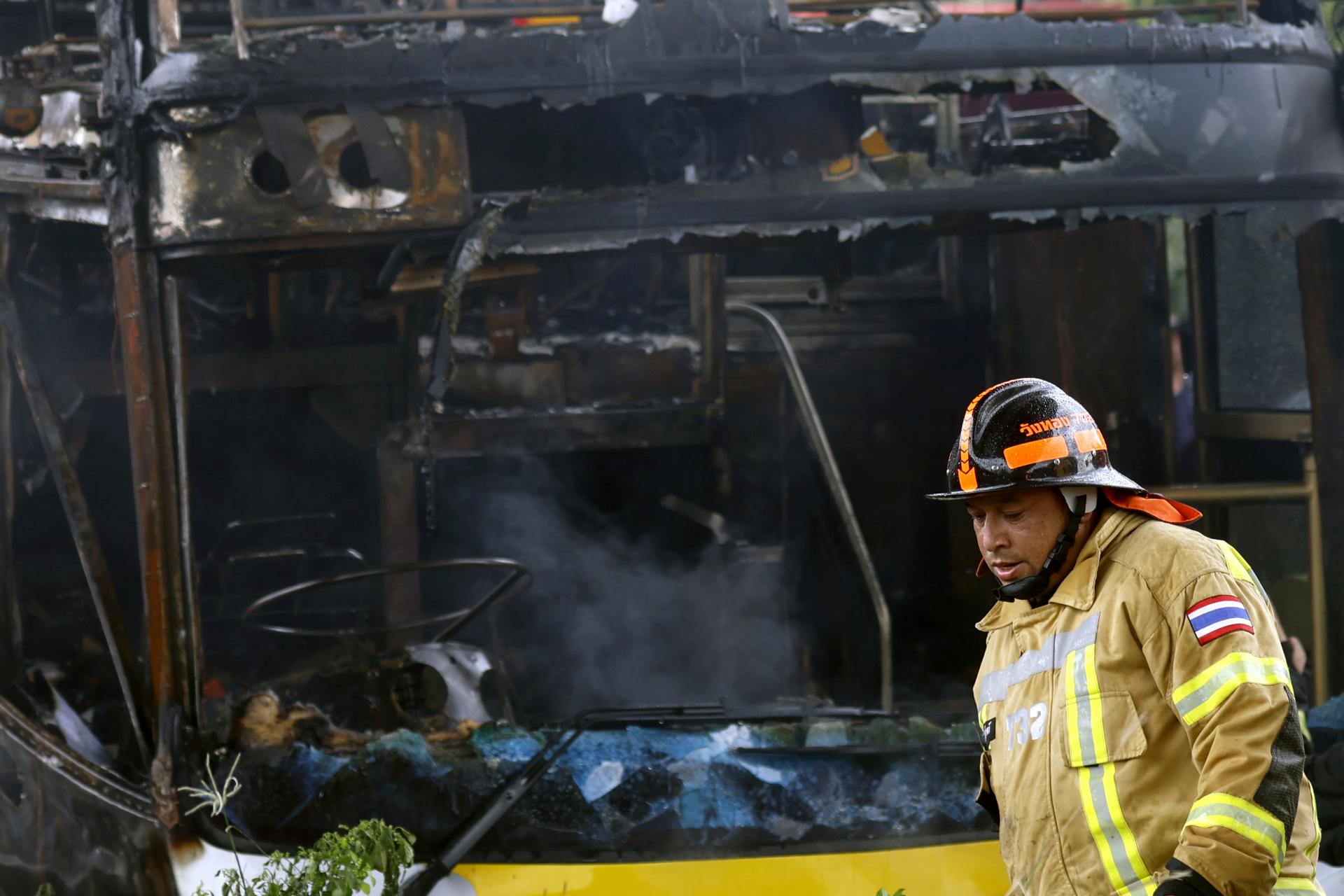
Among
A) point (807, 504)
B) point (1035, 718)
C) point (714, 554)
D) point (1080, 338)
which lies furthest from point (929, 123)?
point (1035, 718)

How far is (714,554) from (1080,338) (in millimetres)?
2339

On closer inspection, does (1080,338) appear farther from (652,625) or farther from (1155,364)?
(652,625)

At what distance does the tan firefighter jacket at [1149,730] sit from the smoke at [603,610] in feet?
15.0

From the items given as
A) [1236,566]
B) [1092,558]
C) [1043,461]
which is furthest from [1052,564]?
[1236,566]

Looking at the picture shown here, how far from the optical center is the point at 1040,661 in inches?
Result: 82.4

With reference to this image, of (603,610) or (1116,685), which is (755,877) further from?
(603,610)

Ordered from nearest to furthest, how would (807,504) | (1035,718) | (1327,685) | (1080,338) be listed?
(1035,718)
(1327,685)
(1080,338)
(807,504)

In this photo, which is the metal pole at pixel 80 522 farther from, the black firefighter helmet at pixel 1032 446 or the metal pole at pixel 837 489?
the black firefighter helmet at pixel 1032 446

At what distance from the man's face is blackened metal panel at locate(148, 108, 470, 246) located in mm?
2049

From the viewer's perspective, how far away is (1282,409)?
591 cm

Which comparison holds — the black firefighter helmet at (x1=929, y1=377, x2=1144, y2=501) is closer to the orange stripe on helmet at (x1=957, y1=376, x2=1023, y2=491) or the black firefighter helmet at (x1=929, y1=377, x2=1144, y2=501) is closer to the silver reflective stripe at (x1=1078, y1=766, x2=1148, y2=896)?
the orange stripe on helmet at (x1=957, y1=376, x2=1023, y2=491)

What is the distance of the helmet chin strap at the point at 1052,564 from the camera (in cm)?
210

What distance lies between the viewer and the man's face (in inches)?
83.0

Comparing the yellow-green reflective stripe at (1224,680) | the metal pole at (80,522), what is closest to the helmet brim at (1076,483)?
→ the yellow-green reflective stripe at (1224,680)
